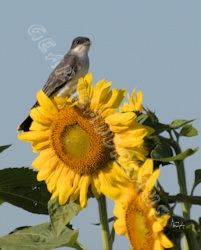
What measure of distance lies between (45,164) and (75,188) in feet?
0.48

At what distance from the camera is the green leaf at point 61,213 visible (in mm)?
1343

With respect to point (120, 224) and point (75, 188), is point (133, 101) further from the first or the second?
point (120, 224)

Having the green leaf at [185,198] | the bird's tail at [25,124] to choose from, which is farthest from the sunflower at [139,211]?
the bird's tail at [25,124]

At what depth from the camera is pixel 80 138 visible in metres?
1.44

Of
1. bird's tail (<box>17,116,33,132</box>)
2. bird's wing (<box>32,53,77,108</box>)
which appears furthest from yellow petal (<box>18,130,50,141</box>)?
bird's wing (<box>32,53,77,108</box>)

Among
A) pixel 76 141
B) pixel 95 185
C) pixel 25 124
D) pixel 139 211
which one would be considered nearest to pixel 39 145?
pixel 76 141

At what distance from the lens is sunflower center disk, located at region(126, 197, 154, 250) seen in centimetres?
117

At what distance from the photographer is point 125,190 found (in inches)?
48.7

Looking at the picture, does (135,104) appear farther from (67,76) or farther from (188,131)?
(67,76)

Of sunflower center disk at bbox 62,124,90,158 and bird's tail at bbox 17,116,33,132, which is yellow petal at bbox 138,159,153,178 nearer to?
sunflower center disk at bbox 62,124,90,158

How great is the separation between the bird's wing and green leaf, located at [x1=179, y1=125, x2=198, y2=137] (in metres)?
1.45

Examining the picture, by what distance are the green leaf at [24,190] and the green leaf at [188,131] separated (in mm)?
612

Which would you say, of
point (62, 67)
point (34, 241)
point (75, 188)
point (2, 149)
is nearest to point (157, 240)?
point (75, 188)

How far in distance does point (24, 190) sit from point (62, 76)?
1.41 m
